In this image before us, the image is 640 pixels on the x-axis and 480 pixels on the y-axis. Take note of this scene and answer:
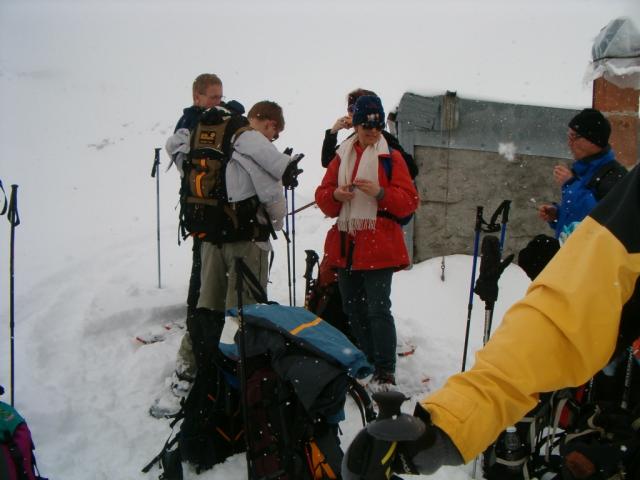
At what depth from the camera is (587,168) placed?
3.24 m

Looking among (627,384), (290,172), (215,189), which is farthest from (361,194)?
(627,384)

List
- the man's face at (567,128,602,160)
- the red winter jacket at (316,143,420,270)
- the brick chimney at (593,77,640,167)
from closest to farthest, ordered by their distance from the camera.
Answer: the man's face at (567,128,602,160) < the red winter jacket at (316,143,420,270) < the brick chimney at (593,77,640,167)

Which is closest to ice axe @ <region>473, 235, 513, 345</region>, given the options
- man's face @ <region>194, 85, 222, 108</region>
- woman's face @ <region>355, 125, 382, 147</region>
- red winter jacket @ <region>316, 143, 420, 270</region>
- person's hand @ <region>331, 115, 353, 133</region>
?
red winter jacket @ <region>316, 143, 420, 270</region>

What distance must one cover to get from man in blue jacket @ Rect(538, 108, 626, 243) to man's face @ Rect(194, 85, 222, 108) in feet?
9.01

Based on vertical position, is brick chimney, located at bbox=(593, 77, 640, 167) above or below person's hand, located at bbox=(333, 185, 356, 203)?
above

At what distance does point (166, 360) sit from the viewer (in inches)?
167

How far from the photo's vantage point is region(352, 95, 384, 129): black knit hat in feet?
11.9

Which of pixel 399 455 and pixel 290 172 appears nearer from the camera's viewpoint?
pixel 399 455

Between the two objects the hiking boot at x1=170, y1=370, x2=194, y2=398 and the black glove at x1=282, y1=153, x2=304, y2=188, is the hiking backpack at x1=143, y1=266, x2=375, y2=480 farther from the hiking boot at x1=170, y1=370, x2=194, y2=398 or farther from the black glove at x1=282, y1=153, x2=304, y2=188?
the black glove at x1=282, y1=153, x2=304, y2=188

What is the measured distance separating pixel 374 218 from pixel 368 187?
10.1 inches

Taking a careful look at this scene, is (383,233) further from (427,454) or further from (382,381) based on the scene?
(427,454)

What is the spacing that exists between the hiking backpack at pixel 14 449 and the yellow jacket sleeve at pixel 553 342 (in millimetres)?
2100

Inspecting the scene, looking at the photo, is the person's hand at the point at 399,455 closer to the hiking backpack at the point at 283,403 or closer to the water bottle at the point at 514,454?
the water bottle at the point at 514,454

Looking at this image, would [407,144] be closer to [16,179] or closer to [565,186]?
[565,186]
